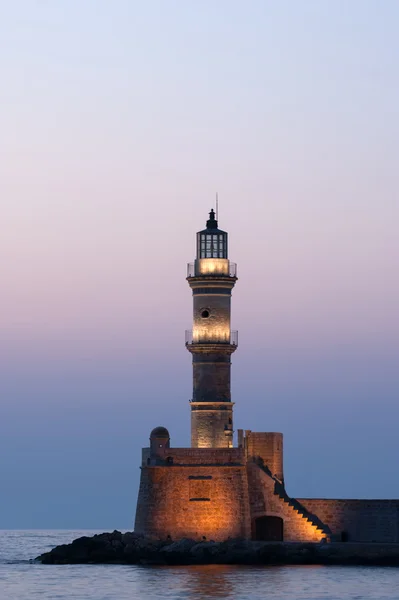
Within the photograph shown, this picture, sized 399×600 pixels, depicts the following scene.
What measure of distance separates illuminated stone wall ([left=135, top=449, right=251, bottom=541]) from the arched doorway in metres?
2.58

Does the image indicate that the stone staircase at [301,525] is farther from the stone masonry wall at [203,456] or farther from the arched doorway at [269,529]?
the stone masonry wall at [203,456]

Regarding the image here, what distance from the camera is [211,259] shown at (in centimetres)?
7156

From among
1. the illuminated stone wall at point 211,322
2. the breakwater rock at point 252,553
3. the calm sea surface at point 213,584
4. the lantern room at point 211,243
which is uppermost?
the lantern room at point 211,243

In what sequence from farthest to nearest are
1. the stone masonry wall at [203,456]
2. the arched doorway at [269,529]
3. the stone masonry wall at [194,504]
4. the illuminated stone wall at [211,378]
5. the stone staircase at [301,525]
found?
the illuminated stone wall at [211,378] < the arched doorway at [269,529] < the stone staircase at [301,525] < the stone masonry wall at [203,456] < the stone masonry wall at [194,504]

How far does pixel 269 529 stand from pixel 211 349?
810 cm

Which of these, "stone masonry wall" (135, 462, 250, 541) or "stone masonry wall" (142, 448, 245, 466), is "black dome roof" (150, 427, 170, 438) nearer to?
"stone masonry wall" (142, 448, 245, 466)

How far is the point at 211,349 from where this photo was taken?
232 ft

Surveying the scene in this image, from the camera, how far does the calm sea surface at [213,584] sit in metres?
61.0

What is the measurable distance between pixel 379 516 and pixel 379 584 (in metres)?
5.12

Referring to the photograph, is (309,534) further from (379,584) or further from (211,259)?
(211,259)

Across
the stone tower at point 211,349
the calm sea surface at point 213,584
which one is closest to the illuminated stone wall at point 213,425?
the stone tower at point 211,349

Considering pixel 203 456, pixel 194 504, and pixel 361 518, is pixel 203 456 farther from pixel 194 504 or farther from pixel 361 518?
pixel 361 518

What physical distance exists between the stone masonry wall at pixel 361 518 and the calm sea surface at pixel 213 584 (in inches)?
57.9

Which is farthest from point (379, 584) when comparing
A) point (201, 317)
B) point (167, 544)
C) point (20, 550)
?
point (20, 550)
